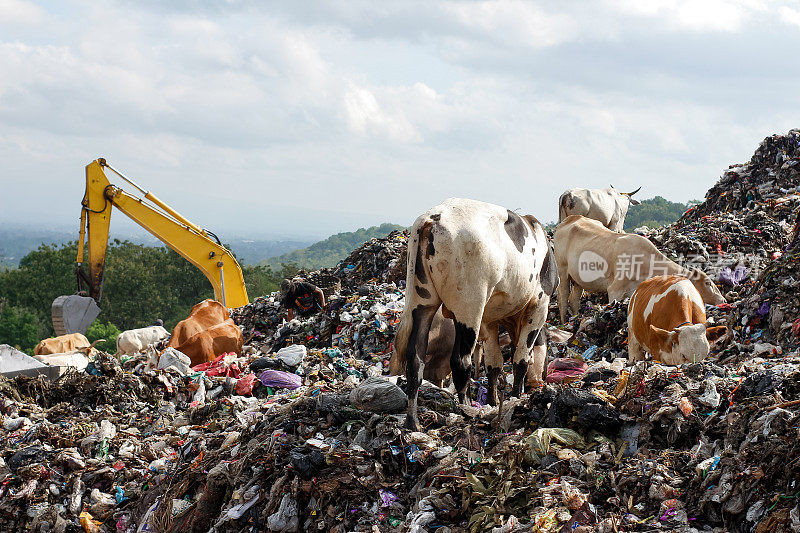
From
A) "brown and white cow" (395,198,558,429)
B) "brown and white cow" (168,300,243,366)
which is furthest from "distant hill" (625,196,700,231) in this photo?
"brown and white cow" (395,198,558,429)

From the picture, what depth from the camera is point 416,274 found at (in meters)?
4.92

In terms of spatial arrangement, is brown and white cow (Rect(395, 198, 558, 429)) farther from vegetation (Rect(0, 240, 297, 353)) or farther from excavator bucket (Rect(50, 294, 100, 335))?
vegetation (Rect(0, 240, 297, 353))

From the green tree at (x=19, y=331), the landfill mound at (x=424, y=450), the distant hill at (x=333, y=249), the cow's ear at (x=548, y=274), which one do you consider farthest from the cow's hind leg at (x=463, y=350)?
the distant hill at (x=333, y=249)

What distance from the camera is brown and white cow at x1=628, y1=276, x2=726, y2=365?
21.9ft

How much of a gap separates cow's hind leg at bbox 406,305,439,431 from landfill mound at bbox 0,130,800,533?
14 centimetres

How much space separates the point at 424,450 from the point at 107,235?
13.1 metres

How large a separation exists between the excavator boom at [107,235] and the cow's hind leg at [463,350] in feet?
36.1

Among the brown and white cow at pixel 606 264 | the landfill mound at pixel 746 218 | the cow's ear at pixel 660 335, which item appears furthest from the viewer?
the landfill mound at pixel 746 218

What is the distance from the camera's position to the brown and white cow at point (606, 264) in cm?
1061

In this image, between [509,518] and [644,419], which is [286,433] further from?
[644,419]

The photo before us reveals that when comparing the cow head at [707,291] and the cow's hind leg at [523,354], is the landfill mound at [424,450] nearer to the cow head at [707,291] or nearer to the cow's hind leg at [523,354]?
the cow's hind leg at [523,354]

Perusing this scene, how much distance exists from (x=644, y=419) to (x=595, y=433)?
13.1 inches

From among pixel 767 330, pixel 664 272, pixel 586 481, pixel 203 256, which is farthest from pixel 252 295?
pixel 586 481

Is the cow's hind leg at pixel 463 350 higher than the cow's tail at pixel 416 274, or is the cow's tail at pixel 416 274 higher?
the cow's tail at pixel 416 274
